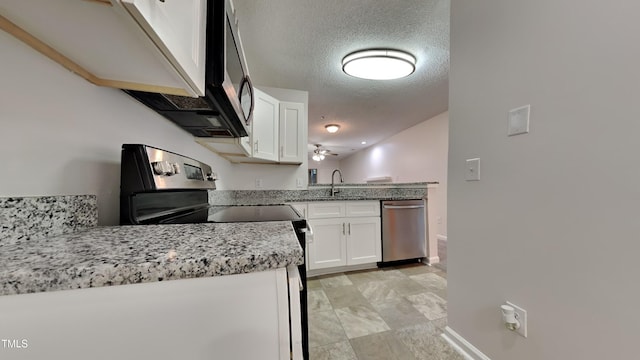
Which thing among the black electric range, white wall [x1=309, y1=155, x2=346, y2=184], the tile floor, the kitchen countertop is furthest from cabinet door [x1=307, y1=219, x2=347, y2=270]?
white wall [x1=309, y1=155, x2=346, y2=184]

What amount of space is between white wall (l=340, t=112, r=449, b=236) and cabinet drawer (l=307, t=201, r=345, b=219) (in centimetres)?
128

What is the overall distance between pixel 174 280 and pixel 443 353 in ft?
5.14

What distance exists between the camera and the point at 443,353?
4.32 feet

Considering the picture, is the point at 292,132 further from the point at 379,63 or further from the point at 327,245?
the point at 327,245

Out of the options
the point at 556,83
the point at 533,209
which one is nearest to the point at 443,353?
the point at 533,209

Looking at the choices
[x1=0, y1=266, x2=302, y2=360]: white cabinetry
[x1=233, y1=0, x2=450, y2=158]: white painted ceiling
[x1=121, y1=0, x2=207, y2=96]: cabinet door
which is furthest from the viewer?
[x1=233, y1=0, x2=450, y2=158]: white painted ceiling

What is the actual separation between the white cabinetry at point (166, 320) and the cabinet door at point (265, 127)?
69.8 inches

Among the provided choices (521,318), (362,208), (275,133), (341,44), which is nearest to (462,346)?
(521,318)

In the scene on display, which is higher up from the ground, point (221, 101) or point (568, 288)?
point (221, 101)

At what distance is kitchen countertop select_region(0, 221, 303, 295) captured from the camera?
0.33 m

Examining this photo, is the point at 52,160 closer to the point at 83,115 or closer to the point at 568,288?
the point at 83,115

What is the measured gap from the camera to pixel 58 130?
2.02ft

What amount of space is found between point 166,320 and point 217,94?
28.4 inches

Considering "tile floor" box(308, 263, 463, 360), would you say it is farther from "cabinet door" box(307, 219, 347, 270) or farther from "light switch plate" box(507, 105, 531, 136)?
"light switch plate" box(507, 105, 531, 136)
